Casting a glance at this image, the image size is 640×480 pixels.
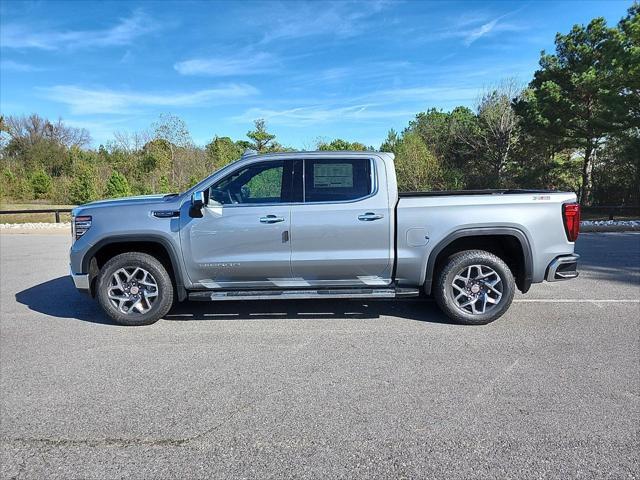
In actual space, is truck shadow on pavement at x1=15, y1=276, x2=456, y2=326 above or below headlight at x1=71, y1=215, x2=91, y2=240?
below

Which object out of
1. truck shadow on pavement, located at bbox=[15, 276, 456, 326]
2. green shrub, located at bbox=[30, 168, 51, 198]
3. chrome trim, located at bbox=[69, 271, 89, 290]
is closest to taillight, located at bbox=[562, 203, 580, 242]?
truck shadow on pavement, located at bbox=[15, 276, 456, 326]

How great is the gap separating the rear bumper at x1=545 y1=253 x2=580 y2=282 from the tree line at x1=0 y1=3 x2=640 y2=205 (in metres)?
16.7

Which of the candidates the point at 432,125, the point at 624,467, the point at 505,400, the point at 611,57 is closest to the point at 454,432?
the point at 505,400

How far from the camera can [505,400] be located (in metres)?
3.21

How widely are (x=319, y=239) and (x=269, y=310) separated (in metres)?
1.31

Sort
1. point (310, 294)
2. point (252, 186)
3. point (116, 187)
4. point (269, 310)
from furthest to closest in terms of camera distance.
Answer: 1. point (116, 187)
2. point (269, 310)
3. point (252, 186)
4. point (310, 294)

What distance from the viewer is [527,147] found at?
26.5 metres

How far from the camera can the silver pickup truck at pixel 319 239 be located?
15.6 ft

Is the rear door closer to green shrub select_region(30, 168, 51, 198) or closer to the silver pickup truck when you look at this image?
the silver pickup truck

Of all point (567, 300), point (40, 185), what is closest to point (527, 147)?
point (567, 300)

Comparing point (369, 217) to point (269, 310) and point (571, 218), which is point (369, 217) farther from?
point (571, 218)

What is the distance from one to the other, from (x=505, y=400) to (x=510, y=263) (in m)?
2.36

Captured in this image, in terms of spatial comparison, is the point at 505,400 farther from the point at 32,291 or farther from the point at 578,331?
the point at 32,291

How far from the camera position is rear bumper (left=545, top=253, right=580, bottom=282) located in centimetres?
477
